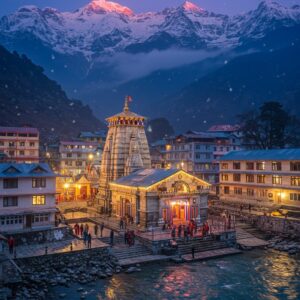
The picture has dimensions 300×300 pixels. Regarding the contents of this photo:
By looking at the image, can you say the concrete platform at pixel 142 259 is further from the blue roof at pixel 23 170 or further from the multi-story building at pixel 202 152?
the multi-story building at pixel 202 152

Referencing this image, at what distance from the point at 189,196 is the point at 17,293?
2668cm

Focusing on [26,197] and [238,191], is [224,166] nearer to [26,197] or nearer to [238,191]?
[238,191]

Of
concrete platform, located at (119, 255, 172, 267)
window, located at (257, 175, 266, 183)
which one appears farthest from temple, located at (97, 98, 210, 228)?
window, located at (257, 175, 266, 183)

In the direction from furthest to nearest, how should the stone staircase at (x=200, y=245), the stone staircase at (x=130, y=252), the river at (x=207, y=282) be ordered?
the stone staircase at (x=200, y=245)
the stone staircase at (x=130, y=252)
the river at (x=207, y=282)

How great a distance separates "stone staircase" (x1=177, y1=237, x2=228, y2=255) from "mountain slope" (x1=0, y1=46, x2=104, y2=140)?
97.7 m

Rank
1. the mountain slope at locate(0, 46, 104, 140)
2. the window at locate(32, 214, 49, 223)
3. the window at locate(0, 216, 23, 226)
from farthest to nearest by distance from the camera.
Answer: the mountain slope at locate(0, 46, 104, 140), the window at locate(32, 214, 49, 223), the window at locate(0, 216, 23, 226)

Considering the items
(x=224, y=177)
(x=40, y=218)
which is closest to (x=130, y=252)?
(x=40, y=218)

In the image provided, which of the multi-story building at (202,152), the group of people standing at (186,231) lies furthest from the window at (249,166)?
the group of people standing at (186,231)

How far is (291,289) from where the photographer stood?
31516 mm

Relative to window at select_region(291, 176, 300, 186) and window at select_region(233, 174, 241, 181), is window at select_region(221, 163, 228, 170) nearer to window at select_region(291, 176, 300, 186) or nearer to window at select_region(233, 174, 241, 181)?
window at select_region(233, 174, 241, 181)

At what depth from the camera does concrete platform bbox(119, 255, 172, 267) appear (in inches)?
1486

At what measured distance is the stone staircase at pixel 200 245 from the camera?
41.9 meters

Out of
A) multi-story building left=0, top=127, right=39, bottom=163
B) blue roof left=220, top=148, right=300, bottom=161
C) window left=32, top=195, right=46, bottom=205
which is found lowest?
window left=32, top=195, right=46, bottom=205

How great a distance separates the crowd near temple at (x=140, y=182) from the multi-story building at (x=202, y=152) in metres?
0.26
